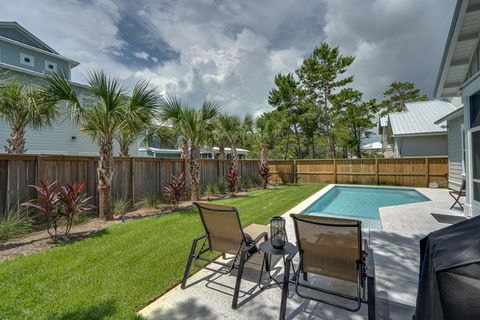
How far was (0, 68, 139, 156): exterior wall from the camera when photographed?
11.7 metres

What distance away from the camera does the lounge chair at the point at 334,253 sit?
235 centimetres

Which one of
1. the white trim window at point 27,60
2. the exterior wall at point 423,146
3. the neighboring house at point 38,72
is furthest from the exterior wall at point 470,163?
the white trim window at point 27,60

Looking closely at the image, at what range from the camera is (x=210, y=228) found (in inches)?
134

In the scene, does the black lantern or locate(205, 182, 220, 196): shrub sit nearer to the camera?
the black lantern

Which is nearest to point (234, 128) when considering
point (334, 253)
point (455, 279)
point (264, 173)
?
point (264, 173)

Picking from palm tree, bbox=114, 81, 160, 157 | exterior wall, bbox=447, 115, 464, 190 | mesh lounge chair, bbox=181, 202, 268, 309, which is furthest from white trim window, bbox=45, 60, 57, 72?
exterior wall, bbox=447, 115, 464, 190

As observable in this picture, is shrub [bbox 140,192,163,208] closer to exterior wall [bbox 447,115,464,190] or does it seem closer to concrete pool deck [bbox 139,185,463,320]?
concrete pool deck [bbox 139,185,463,320]

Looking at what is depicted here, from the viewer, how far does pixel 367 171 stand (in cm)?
1544

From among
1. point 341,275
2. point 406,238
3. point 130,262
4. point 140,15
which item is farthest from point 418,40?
point 130,262

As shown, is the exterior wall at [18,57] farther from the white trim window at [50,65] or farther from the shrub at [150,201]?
the shrub at [150,201]

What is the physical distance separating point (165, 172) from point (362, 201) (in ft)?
29.8

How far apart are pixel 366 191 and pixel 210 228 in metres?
12.6

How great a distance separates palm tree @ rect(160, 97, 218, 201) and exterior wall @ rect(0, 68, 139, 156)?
20.4 feet

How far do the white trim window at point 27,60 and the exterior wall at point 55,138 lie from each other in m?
3.79
